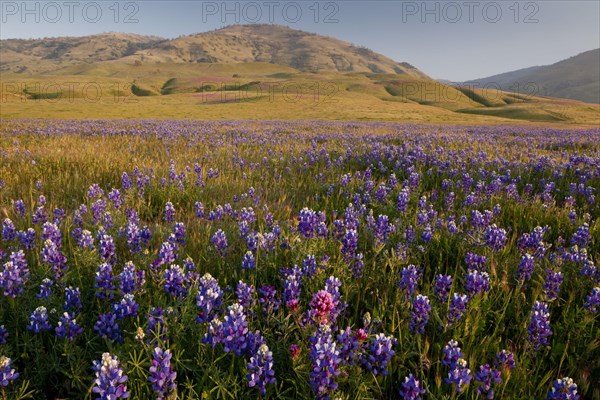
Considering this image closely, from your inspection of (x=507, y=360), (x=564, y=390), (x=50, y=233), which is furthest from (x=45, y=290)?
(x=564, y=390)

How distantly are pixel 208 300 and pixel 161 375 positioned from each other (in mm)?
568

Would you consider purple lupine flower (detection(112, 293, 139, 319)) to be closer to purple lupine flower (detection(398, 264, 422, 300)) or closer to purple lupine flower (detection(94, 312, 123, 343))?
purple lupine flower (detection(94, 312, 123, 343))

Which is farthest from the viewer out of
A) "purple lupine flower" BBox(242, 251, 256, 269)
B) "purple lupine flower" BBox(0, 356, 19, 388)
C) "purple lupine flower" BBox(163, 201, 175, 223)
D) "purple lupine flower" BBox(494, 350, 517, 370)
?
"purple lupine flower" BBox(163, 201, 175, 223)

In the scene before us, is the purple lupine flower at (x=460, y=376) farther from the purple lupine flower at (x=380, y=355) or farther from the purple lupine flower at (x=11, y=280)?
the purple lupine flower at (x=11, y=280)

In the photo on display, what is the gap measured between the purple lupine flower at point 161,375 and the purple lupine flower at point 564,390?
6.33 ft

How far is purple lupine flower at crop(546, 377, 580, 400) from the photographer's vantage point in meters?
1.76

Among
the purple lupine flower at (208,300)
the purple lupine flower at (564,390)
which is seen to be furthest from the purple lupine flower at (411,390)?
the purple lupine flower at (208,300)

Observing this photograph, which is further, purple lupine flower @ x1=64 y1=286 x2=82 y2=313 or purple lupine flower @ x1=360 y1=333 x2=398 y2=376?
purple lupine flower @ x1=64 y1=286 x2=82 y2=313

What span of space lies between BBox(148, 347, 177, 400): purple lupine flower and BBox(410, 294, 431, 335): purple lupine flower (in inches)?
60.7

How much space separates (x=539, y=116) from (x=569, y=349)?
75.1m

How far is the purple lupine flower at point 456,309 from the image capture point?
2.35 m

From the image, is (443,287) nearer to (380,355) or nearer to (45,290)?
(380,355)

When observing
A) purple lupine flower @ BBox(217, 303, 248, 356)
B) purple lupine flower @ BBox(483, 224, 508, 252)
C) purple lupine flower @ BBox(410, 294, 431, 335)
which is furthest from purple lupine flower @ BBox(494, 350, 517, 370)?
purple lupine flower @ BBox(483, 224, 508, 252)

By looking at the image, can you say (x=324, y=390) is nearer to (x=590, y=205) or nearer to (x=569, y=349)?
(x=569, y=349)
